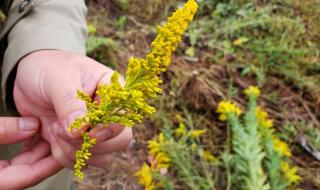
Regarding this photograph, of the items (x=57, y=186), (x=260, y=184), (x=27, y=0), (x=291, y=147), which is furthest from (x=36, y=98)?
(x=291, y=147)

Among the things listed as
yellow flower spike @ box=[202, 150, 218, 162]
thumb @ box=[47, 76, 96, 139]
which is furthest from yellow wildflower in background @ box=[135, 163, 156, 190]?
thumb @ box=[47, 76, 96, 139]

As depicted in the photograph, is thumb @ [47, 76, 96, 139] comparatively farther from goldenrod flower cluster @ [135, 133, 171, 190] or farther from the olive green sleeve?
goldenrod flower cluster @ [135, 133, 171, 190]

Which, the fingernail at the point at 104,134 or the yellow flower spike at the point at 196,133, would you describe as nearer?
the fingernail at the point at 104,134

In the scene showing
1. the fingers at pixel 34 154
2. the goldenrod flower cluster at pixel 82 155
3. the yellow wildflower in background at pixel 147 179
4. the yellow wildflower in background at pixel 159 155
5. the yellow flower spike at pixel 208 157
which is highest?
the goldenrod flower cluster at pixel 82 155

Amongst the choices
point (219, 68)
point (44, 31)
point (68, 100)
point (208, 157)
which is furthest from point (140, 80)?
point (219, 68)

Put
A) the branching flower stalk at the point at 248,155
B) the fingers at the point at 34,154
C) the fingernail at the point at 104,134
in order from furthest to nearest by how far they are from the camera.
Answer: the branching flower stalk at the point at 248,155
the fingers at the point at 34,154
the fingernail at the point at 104,134

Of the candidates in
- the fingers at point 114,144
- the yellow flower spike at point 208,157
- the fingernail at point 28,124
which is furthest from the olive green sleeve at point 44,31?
the yellow flower spike at point 208,157

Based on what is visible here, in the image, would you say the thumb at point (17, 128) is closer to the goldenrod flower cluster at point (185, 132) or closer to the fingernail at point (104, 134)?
the fingernail at point (104, 134)
